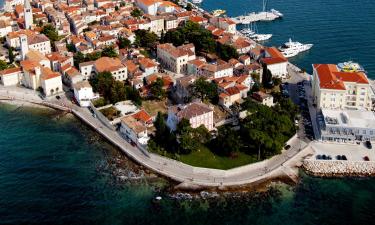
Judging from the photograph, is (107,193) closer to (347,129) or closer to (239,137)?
(239,137)

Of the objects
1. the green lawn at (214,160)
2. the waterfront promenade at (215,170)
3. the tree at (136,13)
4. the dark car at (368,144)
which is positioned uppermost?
the tree at (136,13)

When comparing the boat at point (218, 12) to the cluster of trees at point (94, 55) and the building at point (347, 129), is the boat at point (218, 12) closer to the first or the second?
the cluster of trees at point (94, 55)

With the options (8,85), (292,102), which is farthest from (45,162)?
(292,102)

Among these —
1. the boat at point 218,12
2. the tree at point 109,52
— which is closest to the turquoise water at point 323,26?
the boat at point 218,12

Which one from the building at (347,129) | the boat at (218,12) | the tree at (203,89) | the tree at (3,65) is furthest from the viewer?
the boat at (218,12)

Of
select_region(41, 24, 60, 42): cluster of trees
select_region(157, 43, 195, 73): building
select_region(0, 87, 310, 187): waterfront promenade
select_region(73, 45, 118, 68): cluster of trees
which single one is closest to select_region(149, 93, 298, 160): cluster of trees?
select_region(0, 87, 310, 187): waterfront promenade

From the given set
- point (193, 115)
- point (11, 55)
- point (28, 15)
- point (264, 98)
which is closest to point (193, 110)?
point (193, 115)
